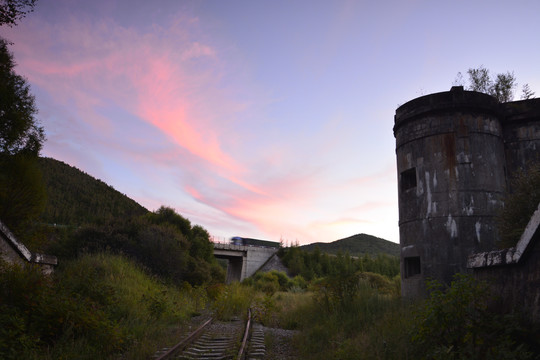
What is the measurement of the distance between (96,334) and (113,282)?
5516 millimetres

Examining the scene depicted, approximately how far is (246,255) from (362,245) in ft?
194

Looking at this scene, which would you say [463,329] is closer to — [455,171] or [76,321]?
[455,171]

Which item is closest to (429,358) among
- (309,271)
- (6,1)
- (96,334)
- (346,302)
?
(346,302)

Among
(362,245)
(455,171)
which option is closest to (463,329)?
(455,171)

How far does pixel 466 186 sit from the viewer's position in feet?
36.5

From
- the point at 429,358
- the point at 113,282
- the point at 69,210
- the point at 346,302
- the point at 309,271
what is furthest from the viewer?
the point at 69,210

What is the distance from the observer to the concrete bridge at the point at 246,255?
48.6 metres

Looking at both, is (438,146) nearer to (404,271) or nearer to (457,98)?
(457,98)

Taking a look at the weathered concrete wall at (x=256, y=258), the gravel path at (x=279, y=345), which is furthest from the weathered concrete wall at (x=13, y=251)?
the weathered concrete wall at (x=256, y=258)

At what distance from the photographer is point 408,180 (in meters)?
12.8

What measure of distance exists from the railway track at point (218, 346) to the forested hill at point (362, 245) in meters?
86.0

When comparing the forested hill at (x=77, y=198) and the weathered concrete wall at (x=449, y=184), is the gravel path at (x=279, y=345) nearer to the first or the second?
the weathered concrete wall at (x=449, y=184)

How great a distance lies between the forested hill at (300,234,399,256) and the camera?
96875 mm

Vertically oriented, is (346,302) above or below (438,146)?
below
